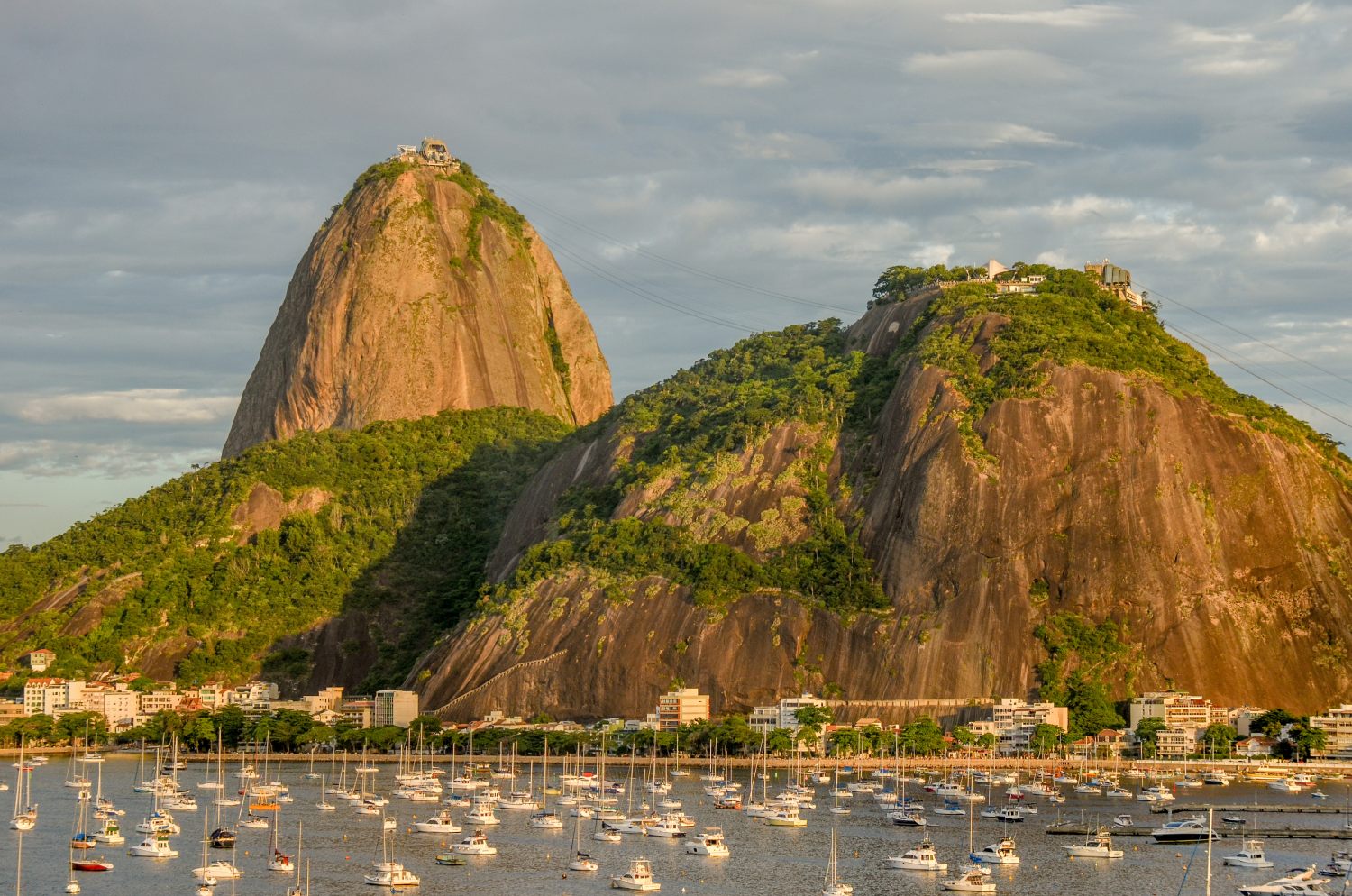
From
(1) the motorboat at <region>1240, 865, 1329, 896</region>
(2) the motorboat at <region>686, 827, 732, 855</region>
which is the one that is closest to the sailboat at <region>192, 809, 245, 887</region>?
(2) the motorboat at <region>686, 827, 732, 855</region>

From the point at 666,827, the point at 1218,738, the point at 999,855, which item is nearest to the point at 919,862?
the point at 999,855

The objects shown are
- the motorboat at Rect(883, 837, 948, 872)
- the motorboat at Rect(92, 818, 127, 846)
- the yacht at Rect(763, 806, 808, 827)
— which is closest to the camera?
the motorboat at Rect(883, 837, 948, 872)

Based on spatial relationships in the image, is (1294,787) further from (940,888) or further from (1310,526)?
(940,888)

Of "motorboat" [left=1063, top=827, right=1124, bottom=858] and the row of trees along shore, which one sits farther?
the row of trees along shore

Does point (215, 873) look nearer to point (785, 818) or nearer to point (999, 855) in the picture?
point (999, 855)

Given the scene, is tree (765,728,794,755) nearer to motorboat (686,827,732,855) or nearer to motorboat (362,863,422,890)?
motorboat (686,827,732,855)

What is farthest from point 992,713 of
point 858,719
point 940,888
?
point 940,888
